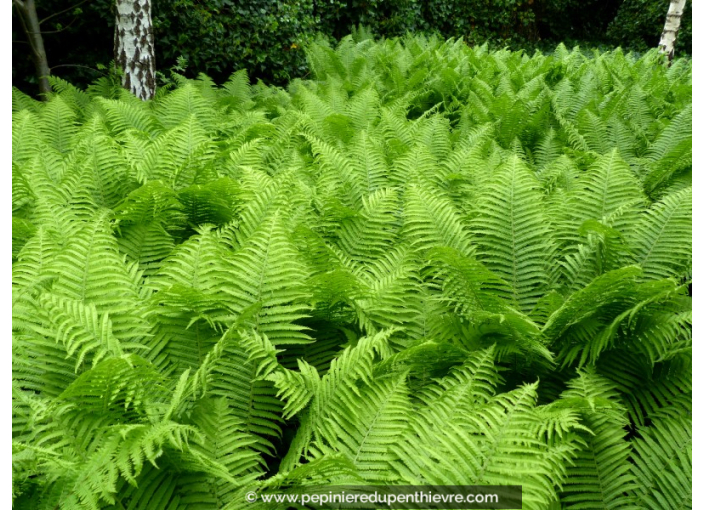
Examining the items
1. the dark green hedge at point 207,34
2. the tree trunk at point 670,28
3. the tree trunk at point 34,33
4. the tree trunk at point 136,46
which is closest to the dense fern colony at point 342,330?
the tree trunk at point 136,46

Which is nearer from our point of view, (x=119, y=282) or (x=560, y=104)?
(x=119, y=282)

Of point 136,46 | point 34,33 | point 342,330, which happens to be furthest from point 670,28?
point 342,330

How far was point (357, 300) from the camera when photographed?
2.40 meters

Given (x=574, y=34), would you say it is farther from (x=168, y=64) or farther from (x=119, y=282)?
(x=119, y=282)

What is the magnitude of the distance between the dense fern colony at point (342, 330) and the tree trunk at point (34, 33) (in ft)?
5.96

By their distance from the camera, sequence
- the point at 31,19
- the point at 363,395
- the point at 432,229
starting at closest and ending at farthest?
1. the point at 363,395
2. the point at 432,229
3. the point at 31,19

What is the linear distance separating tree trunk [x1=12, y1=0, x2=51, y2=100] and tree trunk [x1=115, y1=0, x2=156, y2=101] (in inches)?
27.5

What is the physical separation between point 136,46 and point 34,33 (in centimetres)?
90

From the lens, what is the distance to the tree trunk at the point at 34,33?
197 inches

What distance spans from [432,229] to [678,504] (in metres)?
1.49

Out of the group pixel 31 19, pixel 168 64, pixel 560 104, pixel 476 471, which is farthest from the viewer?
pixel 168 64

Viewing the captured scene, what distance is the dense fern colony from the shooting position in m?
1.76

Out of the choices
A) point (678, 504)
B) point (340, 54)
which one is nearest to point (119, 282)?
point (678, 504)

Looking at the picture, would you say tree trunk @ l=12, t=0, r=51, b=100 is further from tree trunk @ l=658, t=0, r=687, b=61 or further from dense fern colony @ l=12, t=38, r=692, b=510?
tree trunk @ l=658, t=0, r=687, b=61
